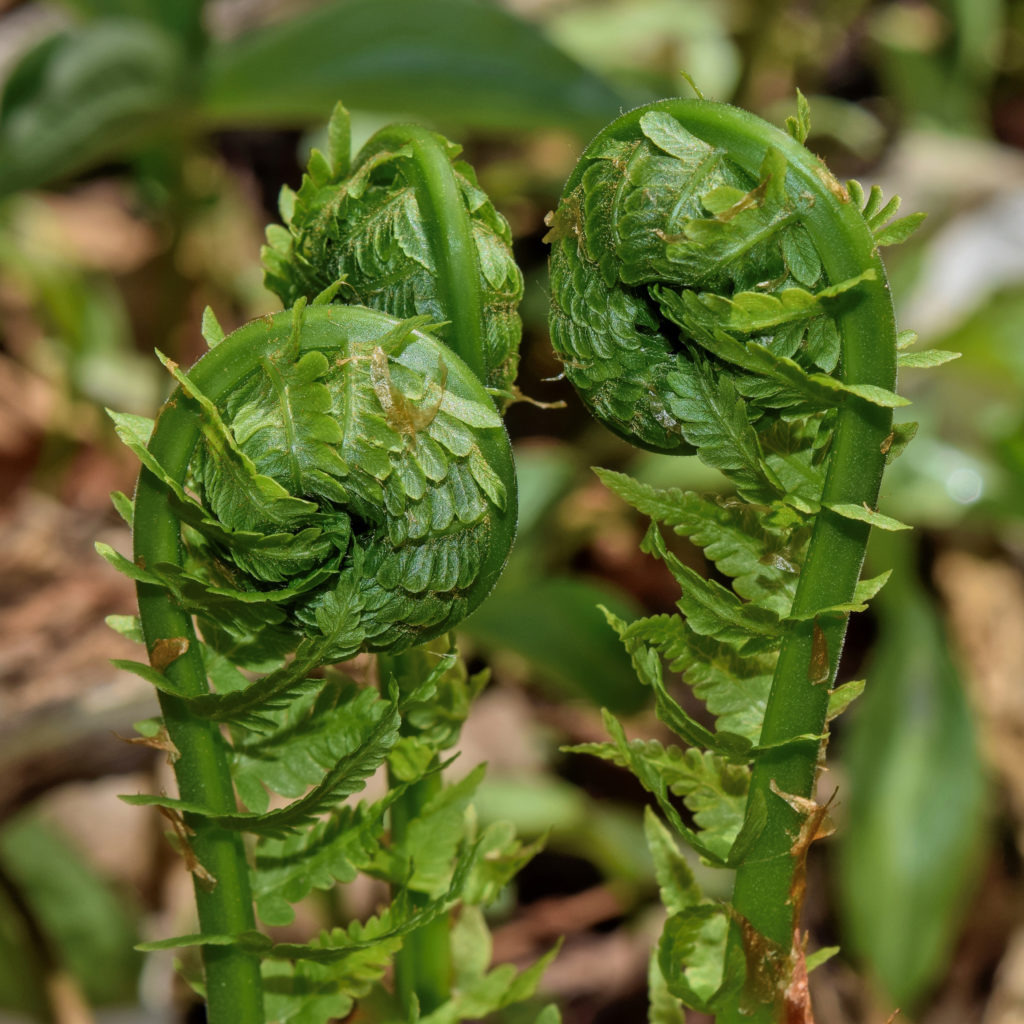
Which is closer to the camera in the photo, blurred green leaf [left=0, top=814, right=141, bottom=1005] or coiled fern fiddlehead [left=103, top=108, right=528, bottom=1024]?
coiled fern fiddlehead [left=103, top=108, right=528, bottom=1024]

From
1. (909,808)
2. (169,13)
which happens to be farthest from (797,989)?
(169,13)

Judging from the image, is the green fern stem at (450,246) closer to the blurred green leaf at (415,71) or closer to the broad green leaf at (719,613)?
the broad green leaf at (719,613)

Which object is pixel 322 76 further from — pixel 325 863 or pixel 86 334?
pixel 325 863

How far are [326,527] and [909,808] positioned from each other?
2158 millimetres

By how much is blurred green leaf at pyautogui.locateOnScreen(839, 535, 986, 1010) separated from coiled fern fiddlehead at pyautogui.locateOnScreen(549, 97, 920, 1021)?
172 centimetres

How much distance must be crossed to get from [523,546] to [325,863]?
2032 mm

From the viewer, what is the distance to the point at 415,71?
2.80 metres

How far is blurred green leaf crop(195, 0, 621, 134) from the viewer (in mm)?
2738

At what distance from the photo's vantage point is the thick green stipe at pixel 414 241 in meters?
0.73

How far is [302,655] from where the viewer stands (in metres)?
0.69

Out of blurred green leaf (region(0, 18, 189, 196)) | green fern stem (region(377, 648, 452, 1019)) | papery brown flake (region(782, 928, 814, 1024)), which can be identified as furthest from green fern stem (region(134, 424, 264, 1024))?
blurred green leaf (region(0, 18, 189, 196))

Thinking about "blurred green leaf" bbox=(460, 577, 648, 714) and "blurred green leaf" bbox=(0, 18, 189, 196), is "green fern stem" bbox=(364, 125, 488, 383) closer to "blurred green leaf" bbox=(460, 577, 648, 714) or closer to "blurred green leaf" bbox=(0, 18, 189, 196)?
"blurred green leaf" bbox=(460, 577, 648, 714)

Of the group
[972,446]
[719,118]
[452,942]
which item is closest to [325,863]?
[452,942]

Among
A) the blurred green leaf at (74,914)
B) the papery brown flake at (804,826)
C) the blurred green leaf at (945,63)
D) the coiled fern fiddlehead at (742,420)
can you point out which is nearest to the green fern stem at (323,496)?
the coiled fern fiddlehead at (742,420)
